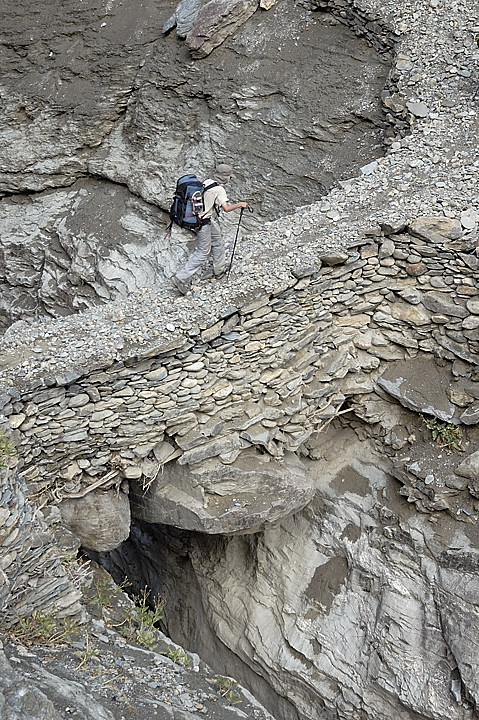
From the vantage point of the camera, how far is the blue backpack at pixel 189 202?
8.09m

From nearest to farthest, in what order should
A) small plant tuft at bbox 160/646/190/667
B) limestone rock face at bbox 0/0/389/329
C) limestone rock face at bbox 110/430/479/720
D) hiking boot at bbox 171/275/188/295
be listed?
small plant tuft at bbox 160/646/190/667, hiking boot at bbox 171/275/188/295, limestone rock face at bbox 110/430/479/720, limestone rock face at bbox 0/0/389/329

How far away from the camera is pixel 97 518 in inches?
358

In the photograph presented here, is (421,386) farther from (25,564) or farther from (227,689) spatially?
(25,564)

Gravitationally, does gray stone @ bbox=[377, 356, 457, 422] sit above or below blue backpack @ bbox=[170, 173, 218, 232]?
below

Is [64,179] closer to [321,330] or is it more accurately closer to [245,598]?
[321,330]

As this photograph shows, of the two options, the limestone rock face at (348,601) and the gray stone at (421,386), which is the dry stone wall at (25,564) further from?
the gray stone at (421,386)

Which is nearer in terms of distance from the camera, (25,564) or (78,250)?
(25,564)

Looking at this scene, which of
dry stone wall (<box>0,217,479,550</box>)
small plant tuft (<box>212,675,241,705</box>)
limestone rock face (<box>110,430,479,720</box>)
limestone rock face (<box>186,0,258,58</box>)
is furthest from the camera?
limestone rock face (<box>186,0,258,58</box>)

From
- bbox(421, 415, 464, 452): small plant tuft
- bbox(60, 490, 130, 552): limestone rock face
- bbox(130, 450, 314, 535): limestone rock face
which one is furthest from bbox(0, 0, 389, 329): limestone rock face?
bbox(60, 490, 130, 552): limestone rock face

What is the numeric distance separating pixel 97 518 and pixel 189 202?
428 centimetres

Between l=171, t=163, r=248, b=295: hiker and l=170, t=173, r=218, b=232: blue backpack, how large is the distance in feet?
0.17

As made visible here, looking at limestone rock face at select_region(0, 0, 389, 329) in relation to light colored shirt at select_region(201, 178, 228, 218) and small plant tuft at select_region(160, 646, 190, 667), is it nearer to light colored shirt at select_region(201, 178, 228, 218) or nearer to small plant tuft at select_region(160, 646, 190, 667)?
light colored shirt at select_region(201, 178, 228, 218)

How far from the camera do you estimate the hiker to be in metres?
8.16

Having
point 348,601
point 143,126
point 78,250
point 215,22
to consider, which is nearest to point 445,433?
point 348,601
